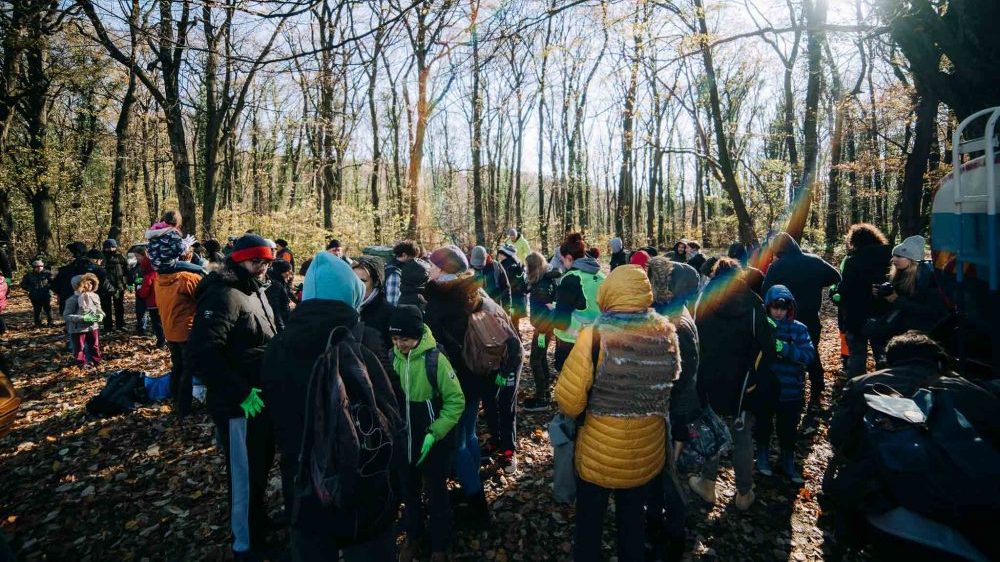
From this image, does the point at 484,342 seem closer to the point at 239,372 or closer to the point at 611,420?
the point at 611,420

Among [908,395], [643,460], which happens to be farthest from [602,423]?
[908,395]

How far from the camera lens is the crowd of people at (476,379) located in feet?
7.17

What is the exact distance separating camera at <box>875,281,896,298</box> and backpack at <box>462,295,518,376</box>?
14.3ft

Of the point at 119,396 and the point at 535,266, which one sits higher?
the point at 535,266

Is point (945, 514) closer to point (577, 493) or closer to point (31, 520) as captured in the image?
point (577, 493)

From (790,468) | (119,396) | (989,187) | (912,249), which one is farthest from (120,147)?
(989,187)

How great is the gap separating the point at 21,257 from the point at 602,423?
27462mm

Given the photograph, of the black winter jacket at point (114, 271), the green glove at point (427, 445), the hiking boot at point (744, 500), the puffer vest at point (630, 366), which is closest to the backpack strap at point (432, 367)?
the green glove at point (427, 445)

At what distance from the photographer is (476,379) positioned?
4.13 metres

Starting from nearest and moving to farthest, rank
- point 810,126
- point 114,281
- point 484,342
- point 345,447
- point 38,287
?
point 345,447 < point 484,342 < point 114,281 < point 38,287 < point 810,126

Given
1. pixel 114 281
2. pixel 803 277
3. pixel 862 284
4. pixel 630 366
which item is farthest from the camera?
pixel 114 281

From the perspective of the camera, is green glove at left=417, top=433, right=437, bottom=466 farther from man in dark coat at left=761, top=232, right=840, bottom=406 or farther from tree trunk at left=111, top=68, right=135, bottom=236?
tree trunk at left=111, top=68, right=135, bottom=236

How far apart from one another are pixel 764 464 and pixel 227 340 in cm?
501

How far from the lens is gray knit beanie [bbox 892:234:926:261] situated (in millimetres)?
4820
